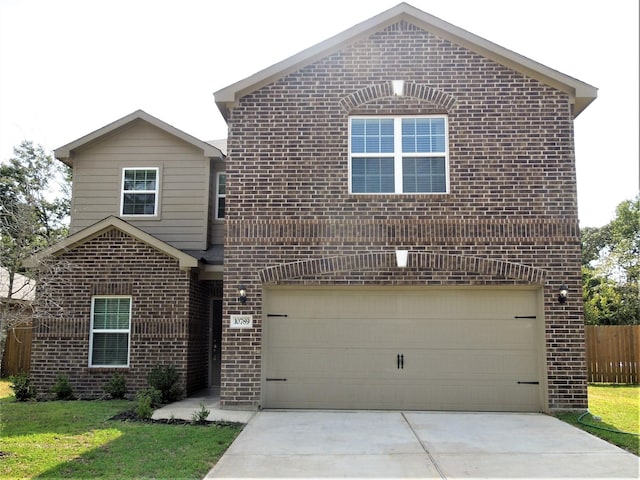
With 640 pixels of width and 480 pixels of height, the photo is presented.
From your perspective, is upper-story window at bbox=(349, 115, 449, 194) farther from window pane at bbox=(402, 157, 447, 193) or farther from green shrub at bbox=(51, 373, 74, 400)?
green shrub at bbox=(51, 373, 74, 400)

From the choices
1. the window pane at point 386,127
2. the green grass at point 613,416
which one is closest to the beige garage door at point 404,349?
the green grass at point 613,416

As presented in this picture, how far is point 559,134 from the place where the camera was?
38.3 feet

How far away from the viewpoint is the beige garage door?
1128 centimetres

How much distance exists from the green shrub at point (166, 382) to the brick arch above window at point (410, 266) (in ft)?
9.83

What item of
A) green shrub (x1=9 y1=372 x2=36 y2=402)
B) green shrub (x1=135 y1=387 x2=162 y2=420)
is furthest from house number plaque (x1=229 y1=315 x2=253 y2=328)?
green shrub (x1=9 y1=372 x2=36 y2=402)

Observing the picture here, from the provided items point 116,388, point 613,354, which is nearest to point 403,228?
point 116,388

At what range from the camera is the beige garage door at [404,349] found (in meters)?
11.3

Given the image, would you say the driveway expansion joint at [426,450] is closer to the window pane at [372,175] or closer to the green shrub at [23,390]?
the window pane at [372,175]

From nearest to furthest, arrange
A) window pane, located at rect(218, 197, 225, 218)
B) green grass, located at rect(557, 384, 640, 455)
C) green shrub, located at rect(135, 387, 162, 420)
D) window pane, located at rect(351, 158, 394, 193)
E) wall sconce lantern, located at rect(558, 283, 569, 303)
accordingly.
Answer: green grass, located at rect(557, 384, 640, 455), green shrub, located at rect(135, 387, 162, 420), wall sconce lantern, located at rect(558, 283, 569, 303), window pane, located at rect(351, 158, 394, 193), window pane, located at rect(218, 197, 225, 218)

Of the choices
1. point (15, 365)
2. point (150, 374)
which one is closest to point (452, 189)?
point (150, 374)

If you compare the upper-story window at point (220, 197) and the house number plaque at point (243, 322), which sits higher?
the upper-story window at point (220, 197)

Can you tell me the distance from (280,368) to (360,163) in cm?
426

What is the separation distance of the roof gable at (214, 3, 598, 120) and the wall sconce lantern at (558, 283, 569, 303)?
12.2ft

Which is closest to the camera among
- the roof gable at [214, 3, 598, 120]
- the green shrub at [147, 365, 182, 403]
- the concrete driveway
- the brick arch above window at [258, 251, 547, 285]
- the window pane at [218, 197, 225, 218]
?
the concrete driveway
